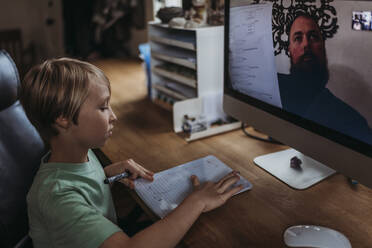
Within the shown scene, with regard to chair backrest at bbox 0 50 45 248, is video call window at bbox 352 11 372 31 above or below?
above

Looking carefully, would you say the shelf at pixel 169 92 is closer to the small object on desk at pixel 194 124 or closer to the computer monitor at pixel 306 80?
the small object on desk at pixel 194 124

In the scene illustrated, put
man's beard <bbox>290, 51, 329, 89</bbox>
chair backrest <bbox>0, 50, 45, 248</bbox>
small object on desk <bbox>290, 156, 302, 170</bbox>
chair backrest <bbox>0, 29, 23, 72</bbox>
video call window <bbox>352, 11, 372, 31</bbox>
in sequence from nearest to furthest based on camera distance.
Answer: video call window <bbox>352, 11, 372, 31</bbox> → man's beard <bbox>290, 51, 329, 89</bbox> → chair backrest <bbox>0, 50, 45, 248</bbox> → small object on desk <bbox>290, 156, 302, 170</bbox> → chair backrest <bbox>0, 29, 23, 72</bbox>

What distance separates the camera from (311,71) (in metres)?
0.81

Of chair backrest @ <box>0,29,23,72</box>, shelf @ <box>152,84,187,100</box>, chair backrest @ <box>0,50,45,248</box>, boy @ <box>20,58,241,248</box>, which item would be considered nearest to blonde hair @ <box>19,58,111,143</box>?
boy @ <box>20,58,241,248</box>

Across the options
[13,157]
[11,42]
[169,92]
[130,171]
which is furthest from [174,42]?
[11,42]

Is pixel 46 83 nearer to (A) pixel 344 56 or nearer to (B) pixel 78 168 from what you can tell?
(B) pixel 78 168

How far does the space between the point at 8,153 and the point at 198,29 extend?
2.46 feet

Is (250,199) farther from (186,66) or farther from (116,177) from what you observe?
(186,66)

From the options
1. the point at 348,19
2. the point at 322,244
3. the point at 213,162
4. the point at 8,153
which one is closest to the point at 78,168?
the point at 8,153

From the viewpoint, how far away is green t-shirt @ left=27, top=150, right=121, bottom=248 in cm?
68

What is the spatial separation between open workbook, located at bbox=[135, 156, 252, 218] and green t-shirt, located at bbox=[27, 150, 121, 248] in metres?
0.11

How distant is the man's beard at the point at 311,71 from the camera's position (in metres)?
0.79

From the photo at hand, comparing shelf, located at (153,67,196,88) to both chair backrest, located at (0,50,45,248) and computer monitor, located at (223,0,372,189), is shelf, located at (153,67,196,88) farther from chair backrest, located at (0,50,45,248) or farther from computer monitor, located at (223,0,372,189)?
chair backrest, located at (0,50,45,248)

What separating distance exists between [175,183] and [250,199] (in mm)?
202
